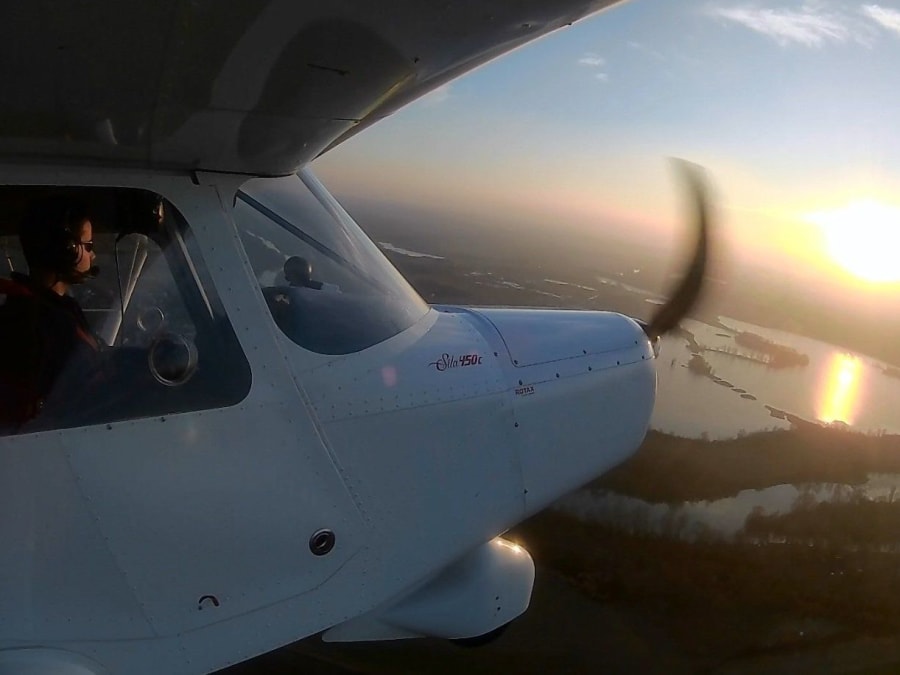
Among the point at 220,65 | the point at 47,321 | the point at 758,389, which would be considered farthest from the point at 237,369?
the point at 758,389

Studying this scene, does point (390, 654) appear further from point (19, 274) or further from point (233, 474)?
point (19, 274)

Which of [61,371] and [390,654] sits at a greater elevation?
[61,371]

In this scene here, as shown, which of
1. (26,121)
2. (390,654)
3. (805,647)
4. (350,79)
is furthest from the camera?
(805,647)

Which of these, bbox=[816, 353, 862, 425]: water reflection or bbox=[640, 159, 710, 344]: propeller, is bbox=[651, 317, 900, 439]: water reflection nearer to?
bbox=[816, 353, 862, 425]: water reflection

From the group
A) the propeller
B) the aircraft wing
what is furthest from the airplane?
the propeller

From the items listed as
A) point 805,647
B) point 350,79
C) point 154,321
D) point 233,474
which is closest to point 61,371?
point 154,321

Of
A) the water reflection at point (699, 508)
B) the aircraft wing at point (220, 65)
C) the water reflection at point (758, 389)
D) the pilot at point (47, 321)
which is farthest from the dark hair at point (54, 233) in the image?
the water reflection at point (758, 389)

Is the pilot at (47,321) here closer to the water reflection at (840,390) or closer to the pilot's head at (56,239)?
the pilot's head at (56,239)
